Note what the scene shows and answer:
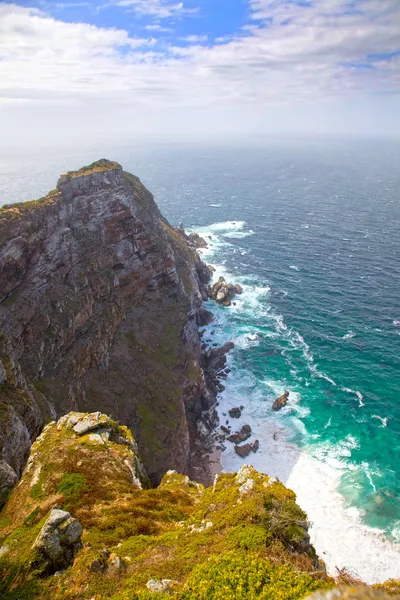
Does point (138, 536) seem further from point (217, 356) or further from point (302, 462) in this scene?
point (217, 356)

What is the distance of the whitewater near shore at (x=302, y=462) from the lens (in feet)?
171

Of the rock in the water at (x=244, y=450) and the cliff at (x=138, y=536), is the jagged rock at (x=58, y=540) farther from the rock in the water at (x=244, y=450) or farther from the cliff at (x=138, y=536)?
the rock in the water at (x=244, y=450)

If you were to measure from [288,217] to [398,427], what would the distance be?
136 metres

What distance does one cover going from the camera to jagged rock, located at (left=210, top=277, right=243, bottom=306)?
388 ft

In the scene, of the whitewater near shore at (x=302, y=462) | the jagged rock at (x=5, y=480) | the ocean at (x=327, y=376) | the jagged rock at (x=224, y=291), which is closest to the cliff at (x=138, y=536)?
the jagged rock at (x=5, y=480)

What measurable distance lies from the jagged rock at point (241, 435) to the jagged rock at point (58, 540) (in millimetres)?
55609

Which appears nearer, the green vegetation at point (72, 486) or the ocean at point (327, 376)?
the green vegetation at point (72, 486)

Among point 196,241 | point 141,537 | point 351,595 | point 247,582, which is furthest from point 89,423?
point 196,241

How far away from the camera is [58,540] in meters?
21.6

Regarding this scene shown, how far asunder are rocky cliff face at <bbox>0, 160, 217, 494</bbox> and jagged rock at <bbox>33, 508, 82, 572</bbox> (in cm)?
1689

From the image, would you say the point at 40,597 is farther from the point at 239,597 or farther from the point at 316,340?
the point at 316,340

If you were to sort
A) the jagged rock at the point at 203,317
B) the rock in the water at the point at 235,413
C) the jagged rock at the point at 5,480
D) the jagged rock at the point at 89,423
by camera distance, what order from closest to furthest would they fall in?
the jagged rock at the point at 5,480 → the jagged rock at the point at 89,423 → the rock in the water at the point at 235,413 → the jagged rock at the point at 203,317

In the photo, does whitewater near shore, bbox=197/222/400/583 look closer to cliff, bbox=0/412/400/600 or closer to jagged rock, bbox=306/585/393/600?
cliff, bbox=0/412/400/600

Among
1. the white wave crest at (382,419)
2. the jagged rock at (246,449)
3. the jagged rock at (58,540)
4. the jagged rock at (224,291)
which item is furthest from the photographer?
the jagged rock at (224,291)
